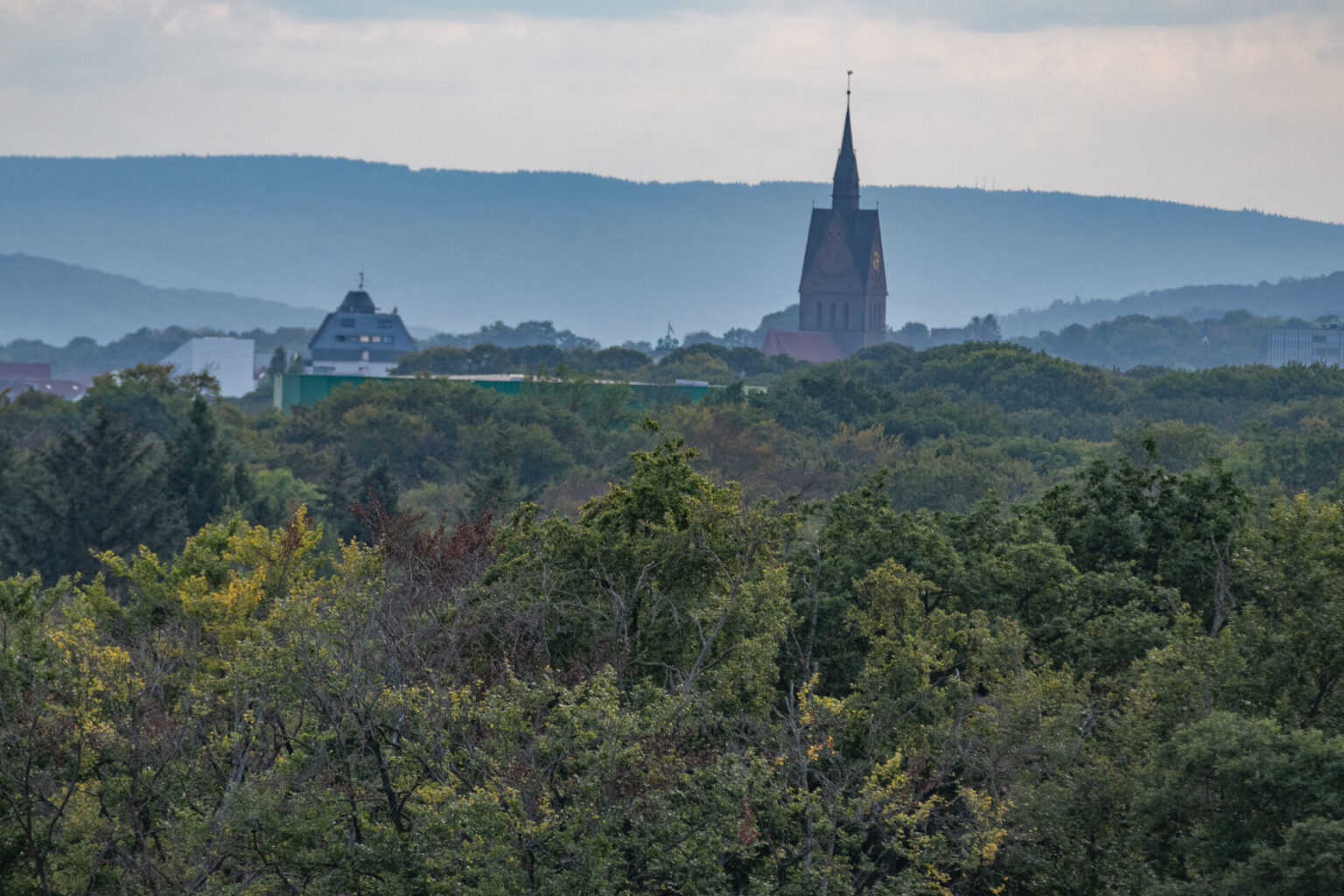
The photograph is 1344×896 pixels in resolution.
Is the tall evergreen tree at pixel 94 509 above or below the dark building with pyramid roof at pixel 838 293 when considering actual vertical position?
below

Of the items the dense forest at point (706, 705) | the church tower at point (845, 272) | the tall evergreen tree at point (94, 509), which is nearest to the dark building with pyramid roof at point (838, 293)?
the church tower at point (845, 272)

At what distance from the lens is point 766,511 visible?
23812 millimetres

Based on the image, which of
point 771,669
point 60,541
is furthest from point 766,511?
point 60,541

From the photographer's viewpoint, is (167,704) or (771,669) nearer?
(771,669)

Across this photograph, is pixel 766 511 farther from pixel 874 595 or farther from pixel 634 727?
pixel 634 727

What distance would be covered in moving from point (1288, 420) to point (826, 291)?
314 feet

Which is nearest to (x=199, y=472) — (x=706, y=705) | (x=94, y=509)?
(x=94, y=509)

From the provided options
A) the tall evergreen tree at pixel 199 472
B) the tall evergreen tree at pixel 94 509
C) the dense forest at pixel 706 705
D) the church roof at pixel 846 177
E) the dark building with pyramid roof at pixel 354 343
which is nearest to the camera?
the dense forest at pixel 706 705

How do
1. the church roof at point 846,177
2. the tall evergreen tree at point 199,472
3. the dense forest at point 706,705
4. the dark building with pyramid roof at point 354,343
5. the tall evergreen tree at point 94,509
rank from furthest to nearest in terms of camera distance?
the dark building with pyramid roof at point 354,343 < the church roof at point 846,177 < the tall evergreen tree at point 199,472 < the tall evergreen tree at point 94,509 < the dense forest at point 706,705

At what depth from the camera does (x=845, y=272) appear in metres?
181

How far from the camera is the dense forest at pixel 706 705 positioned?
15.9 m

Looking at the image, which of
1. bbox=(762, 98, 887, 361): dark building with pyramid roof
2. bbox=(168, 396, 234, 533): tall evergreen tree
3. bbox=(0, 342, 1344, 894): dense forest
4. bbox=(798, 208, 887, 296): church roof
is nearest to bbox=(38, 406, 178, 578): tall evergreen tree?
bbox=(168, 396, 234, 533): tall evergreen tree

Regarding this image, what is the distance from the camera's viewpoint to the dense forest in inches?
626

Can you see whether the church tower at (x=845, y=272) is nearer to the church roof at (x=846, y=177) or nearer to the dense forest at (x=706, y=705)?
the church roof at (x=846, y=177)
